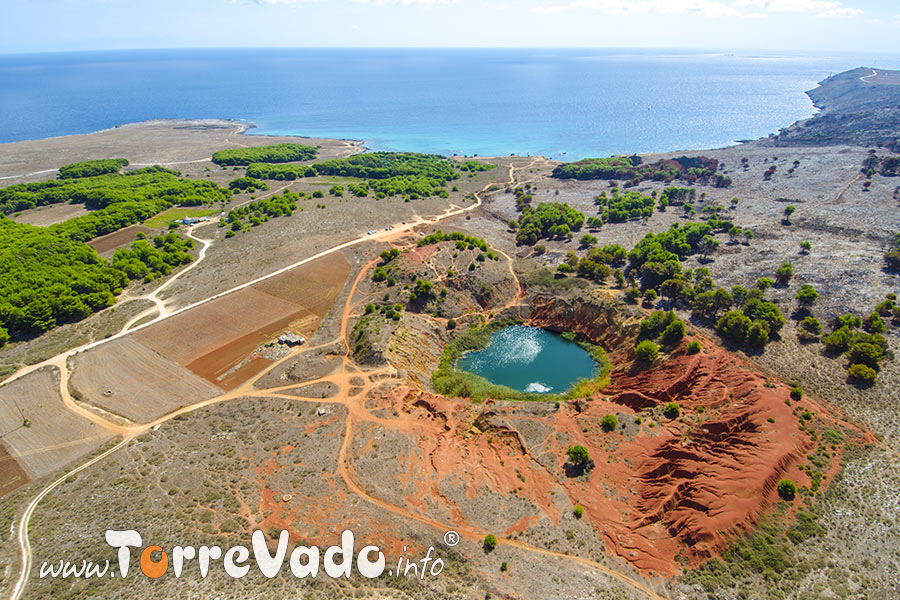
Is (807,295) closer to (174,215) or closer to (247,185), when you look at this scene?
(174,215)

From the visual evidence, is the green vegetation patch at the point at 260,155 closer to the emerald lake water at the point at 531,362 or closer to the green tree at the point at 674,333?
the emerald lake water at the point at 531,362

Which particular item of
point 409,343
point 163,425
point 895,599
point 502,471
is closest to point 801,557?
point 895,599

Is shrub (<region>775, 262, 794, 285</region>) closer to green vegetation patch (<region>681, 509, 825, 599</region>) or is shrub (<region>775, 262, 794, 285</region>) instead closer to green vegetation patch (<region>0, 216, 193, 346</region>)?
green vegetation patch (<region>681, 509, 825, 599</region>)

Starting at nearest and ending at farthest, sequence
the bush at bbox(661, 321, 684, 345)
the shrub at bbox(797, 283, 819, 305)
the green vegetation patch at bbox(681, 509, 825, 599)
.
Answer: the green vegetation patch at bbox(681, 509, 825, 599)
the bush at bbox(661, 321, 684, 345)
the shrub at bbox(797, 283, 819, 305)

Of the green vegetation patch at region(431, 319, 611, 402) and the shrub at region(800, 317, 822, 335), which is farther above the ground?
the shrub at region(800, 317, 822, 335)

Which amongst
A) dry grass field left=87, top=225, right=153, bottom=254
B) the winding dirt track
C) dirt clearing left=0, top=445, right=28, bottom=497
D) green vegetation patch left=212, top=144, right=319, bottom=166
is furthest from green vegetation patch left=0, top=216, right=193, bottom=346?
green vegetation patch left=212, top=144, right=319, bottom=166
